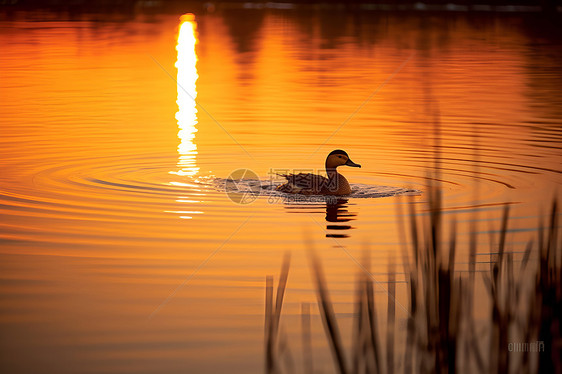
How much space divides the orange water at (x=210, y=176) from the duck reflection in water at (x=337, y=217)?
0.21ft

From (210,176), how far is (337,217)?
3.08 metres

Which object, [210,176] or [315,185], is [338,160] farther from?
[210,176]

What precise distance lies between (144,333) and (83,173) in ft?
24.8

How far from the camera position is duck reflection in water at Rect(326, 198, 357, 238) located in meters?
11.5

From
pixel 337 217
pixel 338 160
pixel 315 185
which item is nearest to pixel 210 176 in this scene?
pixel 315 185

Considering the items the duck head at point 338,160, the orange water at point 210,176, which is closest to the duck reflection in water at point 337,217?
the orange water at point 210,176

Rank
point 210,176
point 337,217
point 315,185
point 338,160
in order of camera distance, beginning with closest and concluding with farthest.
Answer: point 337,217 → point 315,185 → point 338,160 → point 210,176

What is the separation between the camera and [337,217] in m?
12.5

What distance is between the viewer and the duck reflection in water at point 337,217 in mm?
11547

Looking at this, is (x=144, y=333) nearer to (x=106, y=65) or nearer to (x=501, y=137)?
(x=501, y=137)

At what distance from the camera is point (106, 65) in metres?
33.8

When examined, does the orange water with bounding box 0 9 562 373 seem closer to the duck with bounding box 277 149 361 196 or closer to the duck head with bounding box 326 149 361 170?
the duck with bounding box 277 149 361 196

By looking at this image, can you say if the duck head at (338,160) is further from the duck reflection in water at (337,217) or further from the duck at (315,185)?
the duck reflection in water at (337,217)

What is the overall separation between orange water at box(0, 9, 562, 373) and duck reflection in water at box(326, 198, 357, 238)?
0.06 metres
